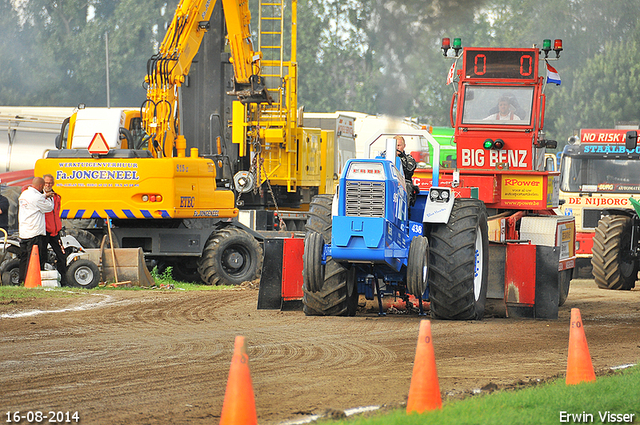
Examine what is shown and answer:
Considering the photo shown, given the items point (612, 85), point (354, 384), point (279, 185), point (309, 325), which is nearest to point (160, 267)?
point (279, 185)

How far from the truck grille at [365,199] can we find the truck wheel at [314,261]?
1.55ft

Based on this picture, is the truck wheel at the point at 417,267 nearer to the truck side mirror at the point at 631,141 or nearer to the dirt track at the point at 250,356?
the dirt track at the point at 250,356

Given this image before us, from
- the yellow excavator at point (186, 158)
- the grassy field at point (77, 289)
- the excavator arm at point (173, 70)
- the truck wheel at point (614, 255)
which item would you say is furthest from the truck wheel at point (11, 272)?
the truck wheel at point (614, 255)

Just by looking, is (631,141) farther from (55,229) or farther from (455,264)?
(55,229)

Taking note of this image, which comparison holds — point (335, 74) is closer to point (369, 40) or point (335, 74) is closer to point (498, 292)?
point (369, 40)

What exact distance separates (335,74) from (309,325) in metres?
37.0

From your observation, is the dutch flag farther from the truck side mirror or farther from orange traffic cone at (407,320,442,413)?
orange traffic cone at (407,320,442,413)

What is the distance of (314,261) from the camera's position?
10.2 metres

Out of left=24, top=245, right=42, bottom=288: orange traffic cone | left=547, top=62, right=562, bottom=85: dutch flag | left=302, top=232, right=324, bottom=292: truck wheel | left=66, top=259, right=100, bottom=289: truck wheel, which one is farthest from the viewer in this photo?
left=547, top=62, right=562, bottom=85: dutch flag

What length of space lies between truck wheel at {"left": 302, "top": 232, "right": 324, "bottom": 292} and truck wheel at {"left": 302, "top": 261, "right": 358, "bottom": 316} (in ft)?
1.19

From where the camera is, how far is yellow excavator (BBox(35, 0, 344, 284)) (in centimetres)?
1602

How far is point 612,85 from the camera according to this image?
48094 mm

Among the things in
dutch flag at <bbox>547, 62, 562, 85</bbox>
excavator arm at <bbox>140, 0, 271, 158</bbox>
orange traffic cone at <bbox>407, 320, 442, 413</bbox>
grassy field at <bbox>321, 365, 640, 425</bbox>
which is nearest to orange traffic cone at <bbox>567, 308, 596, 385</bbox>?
grassy field at <bbox>321, 365, 640, 425</bbox>

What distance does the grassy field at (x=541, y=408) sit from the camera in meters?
5.92
